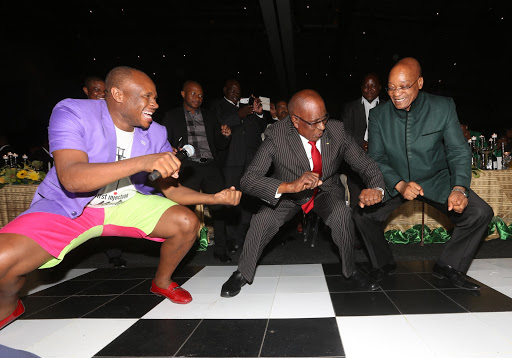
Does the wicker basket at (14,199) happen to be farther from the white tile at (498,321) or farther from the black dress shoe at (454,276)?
the white tile at (498,321)

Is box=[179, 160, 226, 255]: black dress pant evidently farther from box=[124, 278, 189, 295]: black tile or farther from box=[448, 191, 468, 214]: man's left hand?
box=[448, 191, 468, 214]: man's left hand

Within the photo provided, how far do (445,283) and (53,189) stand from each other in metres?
2.53

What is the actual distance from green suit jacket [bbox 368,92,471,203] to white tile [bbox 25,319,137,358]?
6.33ft

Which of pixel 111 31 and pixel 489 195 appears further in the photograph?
pixel 111 31

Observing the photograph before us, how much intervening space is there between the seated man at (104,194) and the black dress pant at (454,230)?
1.08 m

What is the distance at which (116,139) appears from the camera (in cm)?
189

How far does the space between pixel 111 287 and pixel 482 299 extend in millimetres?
2510

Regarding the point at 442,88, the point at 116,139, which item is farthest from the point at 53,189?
the point at 442,88

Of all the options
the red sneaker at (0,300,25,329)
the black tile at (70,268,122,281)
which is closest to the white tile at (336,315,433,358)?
the red sneaker at (0,300,25,329)

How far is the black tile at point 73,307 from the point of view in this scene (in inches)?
78.0

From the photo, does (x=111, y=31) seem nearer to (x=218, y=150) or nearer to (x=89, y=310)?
(x=218, y=150)

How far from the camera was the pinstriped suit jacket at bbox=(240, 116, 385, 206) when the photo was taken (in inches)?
91.1

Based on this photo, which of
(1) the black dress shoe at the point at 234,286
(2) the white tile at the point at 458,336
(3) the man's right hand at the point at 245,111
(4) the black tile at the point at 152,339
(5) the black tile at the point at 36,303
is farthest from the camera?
(3) the man's right hand at the point at 245,111

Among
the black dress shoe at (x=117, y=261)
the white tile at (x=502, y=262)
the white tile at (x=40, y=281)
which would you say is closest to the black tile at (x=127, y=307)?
the white tile at (x=40, y=281)
